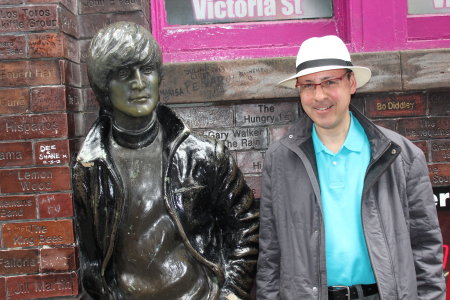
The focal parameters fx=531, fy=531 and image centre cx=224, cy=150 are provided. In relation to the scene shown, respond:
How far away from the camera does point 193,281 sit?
7.21 feet

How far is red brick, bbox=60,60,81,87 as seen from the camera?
2498 millimetres

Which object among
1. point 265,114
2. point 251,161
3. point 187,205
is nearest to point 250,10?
point 265,114

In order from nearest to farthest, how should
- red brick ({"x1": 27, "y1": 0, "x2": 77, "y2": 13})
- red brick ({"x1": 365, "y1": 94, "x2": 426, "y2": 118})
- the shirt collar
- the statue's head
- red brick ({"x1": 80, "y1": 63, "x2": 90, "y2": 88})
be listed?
the statue's head
the shirt collar
red brick ({"x1": 27, "y1": 0, "x2": 77, "y2": 13})
red brick ({"x1": 80, "y1": 63, "x2": 90, "y2": 88})
red brick ({"x1": 365, "y1": 94, "x2": 426, "y2": 118})

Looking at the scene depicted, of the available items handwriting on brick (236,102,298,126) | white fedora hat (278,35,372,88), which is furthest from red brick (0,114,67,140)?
white fedora hat (278,35,372,88)

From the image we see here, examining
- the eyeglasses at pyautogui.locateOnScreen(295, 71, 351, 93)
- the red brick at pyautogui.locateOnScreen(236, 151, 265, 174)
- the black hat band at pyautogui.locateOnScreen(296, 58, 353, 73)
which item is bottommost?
the red brick at pyautogui.locateOnScreen(236, 151, 265, 174)

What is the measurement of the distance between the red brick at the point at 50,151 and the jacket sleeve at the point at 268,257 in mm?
984

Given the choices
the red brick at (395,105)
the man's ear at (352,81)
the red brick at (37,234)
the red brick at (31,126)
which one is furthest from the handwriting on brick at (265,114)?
the red brick at (37,234)

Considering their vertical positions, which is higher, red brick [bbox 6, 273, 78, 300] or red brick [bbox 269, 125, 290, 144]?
red brick [bbox 269, 125, 290, 144]

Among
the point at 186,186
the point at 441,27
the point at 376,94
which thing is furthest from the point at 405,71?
the point at 186,186

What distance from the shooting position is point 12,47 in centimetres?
247

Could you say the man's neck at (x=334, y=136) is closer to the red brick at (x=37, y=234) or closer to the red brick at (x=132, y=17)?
the red brick at (x=132, y=17)

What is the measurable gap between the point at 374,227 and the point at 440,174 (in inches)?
44.1

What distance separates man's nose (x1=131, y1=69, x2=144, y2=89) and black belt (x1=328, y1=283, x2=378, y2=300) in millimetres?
1129

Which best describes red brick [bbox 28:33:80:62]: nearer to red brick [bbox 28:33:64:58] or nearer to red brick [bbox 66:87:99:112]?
red brick [bbox 28:33:64:58]
